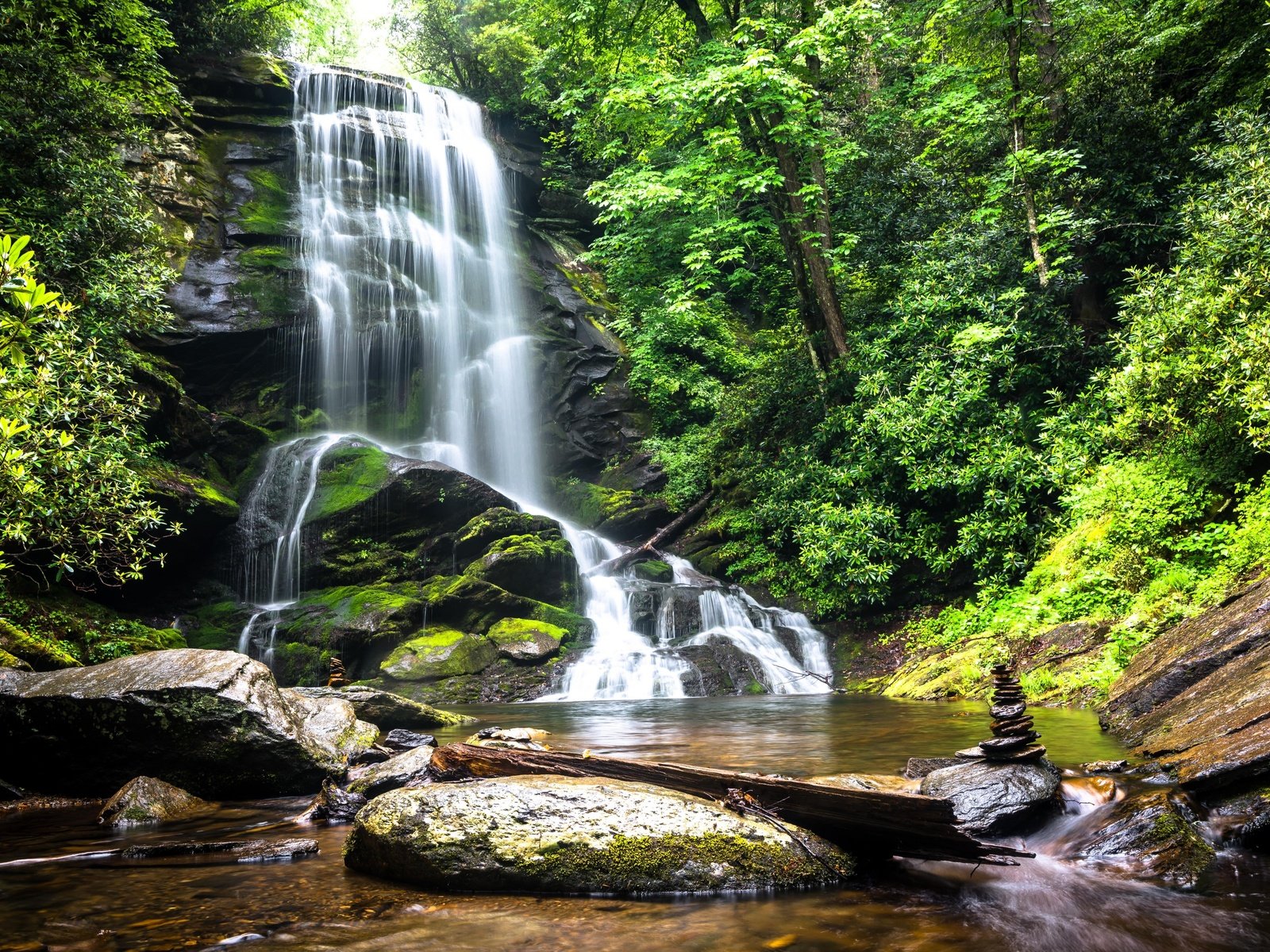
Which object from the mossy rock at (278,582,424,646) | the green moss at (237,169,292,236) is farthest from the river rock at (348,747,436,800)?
the green moss at (237,169,292,236)

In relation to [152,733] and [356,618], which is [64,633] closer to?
[356,618]

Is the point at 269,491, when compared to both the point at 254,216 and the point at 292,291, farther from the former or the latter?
the point at 254,216

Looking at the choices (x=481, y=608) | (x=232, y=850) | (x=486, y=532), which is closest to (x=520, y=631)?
(x=481, y=608)

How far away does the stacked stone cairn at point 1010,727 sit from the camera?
4.83 metres

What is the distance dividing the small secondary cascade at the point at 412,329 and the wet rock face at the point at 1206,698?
9.76 meters

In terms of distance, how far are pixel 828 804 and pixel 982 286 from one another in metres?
15.0

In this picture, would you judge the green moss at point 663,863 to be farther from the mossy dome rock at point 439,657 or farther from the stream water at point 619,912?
the mossy dome rock at point 439,657

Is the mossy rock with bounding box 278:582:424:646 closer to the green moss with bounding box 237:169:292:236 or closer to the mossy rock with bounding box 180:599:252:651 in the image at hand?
the mossy rock with bounding box 180:599:252:651

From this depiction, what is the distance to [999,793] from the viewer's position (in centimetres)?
459

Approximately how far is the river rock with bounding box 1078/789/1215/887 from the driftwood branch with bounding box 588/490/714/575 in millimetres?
15736

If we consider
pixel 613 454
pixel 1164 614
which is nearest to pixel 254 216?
pixel 613 454

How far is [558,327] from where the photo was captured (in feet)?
89.3

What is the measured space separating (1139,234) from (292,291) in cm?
2183

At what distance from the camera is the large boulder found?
6250 mm
